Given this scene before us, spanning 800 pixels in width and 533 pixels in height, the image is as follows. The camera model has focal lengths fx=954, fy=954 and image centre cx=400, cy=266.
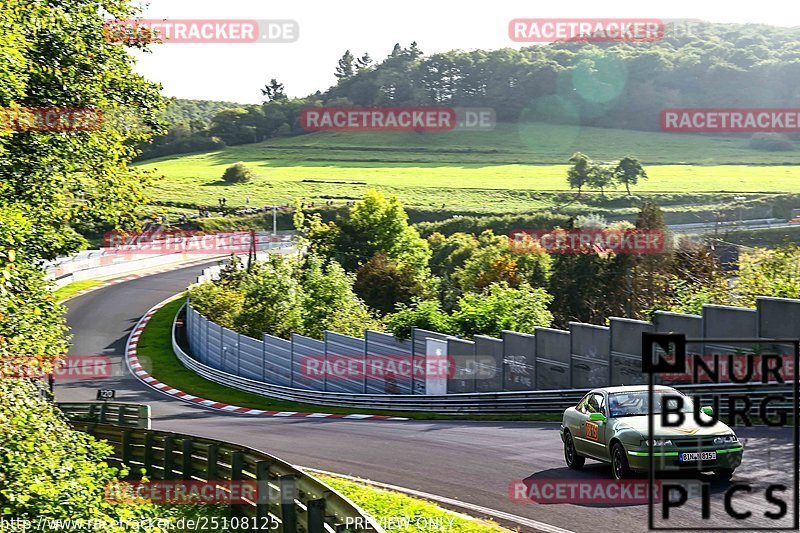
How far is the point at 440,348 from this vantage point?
30.5m

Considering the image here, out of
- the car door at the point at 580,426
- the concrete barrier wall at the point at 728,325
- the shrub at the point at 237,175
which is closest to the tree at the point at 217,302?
the concrete barrier wall at the point at 728,325

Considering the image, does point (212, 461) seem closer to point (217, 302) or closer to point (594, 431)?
point (594, 431)

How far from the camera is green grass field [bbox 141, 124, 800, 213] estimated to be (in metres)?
127

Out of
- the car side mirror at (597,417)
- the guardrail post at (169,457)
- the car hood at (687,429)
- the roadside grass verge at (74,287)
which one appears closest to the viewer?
the car hood at (687,429)

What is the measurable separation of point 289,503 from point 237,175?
132607 millimetres

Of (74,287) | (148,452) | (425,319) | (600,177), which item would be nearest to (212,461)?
(148,452)

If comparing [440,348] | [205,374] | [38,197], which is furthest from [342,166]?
[38,197]

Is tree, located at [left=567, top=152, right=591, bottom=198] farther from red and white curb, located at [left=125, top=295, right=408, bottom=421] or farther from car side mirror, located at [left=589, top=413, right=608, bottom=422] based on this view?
car side mirror, located at [left=589, top=413, right=608, bottom=422]

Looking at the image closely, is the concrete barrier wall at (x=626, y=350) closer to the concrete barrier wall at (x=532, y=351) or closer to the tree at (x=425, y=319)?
the concrete barrier wall at (x=532, y=351)

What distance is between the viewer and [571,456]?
16016 mm

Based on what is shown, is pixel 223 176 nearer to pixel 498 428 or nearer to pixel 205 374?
pixel 205 374

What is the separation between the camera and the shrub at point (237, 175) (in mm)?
142250

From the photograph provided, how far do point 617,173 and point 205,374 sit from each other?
97.8 metres

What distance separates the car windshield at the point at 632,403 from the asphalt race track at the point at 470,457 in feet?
3.88
